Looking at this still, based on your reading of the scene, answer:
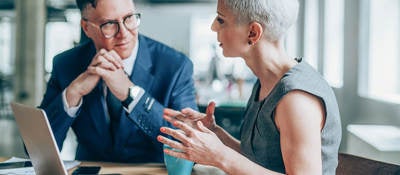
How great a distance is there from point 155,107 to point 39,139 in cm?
63

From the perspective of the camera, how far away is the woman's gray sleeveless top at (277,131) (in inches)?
49.3

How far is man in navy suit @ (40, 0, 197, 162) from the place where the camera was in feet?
6.08

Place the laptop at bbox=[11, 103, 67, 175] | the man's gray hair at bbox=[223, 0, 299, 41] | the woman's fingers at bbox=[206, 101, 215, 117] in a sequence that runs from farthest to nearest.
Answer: the woman's fingers at bbox=[206, 101, 215, 117], the man's gray hair at bbox=[223, 0, 299, 41], the laptop at bbox=[11, 103, 67, 175]

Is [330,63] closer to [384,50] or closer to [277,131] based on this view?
[384,50]

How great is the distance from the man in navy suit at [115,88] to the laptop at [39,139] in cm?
44

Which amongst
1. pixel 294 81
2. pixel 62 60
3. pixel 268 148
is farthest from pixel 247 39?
pixel 62 60

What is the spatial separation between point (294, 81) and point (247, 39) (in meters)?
0.22

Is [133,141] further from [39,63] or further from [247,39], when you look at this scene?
[39,63]

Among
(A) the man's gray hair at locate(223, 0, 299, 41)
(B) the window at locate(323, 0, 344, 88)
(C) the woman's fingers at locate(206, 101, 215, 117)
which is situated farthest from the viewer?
(B) the window at locate(323, 0, 344, 88)

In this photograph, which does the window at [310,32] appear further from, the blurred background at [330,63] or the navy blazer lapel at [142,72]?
the navy blazer lapel at [142,72]

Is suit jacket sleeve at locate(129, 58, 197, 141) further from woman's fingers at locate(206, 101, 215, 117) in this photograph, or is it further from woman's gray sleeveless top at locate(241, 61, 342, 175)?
woman's gray sleeveless top at locate(241, 61, 342, 175)

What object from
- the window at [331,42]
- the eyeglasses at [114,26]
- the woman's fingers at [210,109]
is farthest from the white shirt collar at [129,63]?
the window at [331,42]

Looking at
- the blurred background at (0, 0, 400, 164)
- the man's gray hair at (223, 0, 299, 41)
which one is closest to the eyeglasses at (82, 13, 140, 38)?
the man's gray hair at (223, 0, 299, 41)

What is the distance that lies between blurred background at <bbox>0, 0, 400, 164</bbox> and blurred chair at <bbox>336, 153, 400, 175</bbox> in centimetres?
116
